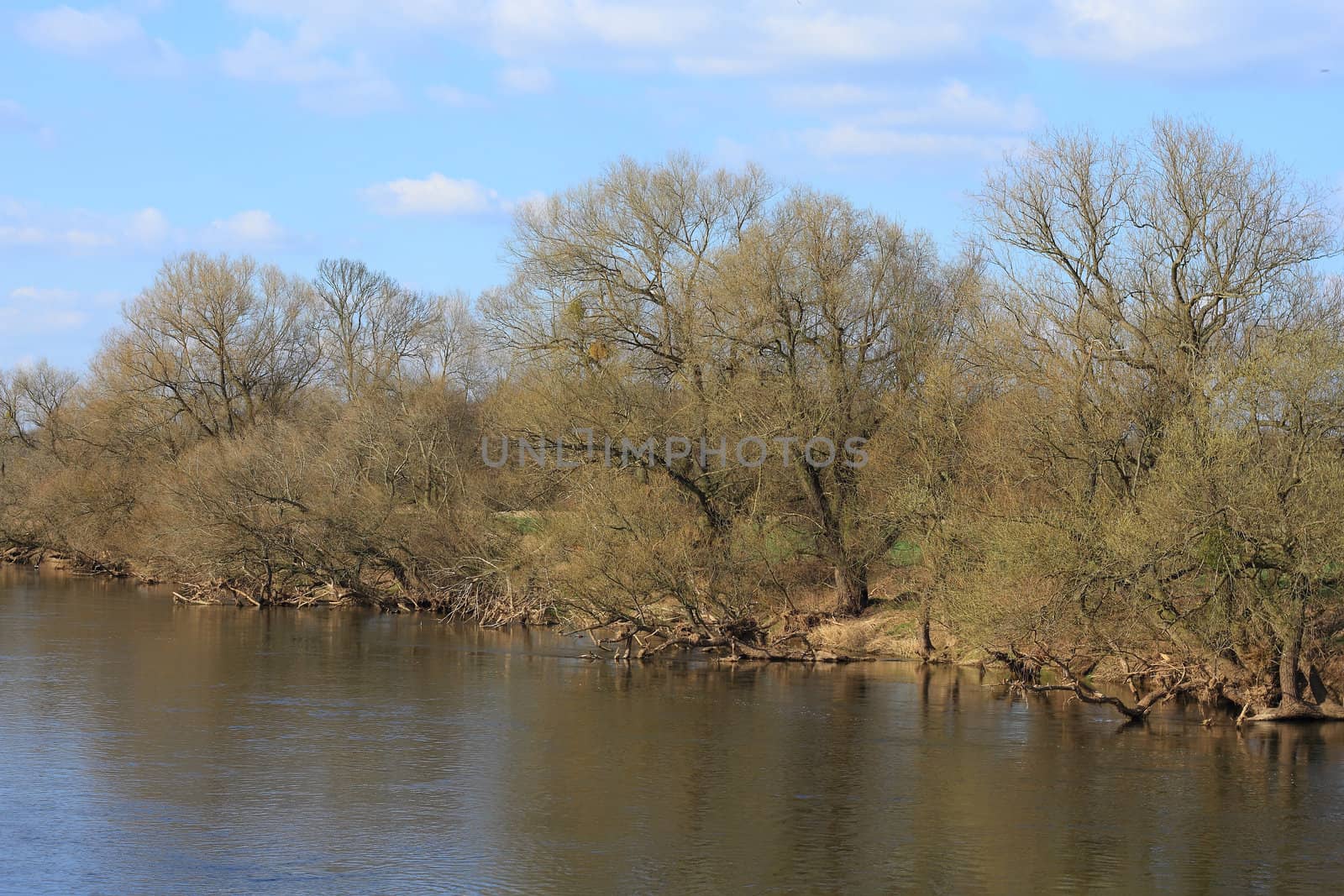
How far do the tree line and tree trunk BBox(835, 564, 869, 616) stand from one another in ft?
0.24

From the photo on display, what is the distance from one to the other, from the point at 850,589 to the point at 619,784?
16.0 meters

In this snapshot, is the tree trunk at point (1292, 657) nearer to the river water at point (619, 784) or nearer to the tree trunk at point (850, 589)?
the river water at point (619, 784)

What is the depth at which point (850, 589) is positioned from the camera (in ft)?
108

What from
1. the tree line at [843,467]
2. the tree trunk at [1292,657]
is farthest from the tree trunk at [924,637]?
the tree trunk at [1292,657]

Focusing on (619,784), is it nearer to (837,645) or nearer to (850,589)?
(837,645)

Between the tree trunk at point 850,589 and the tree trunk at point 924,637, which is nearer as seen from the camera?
the tree trunk at point 924,637

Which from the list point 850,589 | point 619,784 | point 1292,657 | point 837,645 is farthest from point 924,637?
point 619,784

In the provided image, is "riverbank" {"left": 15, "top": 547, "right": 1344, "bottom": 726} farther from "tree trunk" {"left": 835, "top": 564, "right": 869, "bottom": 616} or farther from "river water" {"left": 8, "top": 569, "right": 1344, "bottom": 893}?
"river water" {"left": 8, "top": 569, "right": 1344, "bottom": 893}

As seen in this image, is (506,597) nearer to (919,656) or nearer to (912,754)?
(919,656)

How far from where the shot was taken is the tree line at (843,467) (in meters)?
21.6

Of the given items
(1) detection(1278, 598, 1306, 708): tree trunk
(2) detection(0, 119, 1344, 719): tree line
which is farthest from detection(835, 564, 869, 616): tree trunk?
(1) detection(1278, 598, 1306, 708): tree trunk

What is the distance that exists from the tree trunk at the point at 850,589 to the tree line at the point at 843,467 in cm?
7

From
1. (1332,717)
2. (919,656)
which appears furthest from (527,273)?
(1332,717)

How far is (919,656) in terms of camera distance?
30188 millimetres
